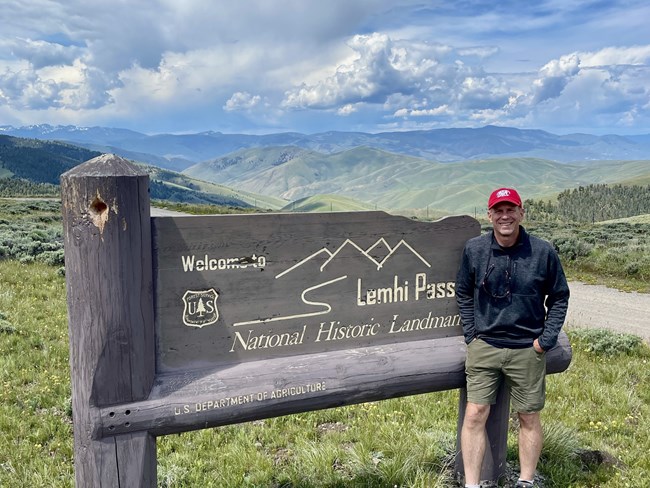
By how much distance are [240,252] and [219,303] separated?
1.20 ft

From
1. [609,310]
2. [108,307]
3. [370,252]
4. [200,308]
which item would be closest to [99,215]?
[108,307]

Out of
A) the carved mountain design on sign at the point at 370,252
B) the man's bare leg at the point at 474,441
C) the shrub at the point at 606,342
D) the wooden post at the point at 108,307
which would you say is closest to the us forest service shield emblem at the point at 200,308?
the wooden post at the point at 108,307

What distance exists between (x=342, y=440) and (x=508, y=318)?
7.65 feet

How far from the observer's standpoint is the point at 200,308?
→ 3.24 m

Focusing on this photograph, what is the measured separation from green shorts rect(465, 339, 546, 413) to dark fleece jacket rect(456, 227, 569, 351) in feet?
0.26

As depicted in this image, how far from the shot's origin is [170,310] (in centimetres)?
316

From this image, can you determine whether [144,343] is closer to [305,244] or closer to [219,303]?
[219,303]

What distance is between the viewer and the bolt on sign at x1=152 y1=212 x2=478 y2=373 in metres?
3.19

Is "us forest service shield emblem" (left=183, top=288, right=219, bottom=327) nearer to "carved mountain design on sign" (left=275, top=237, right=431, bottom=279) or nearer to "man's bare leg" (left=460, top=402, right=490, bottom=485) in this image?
"carved mountain design on sign" (left=275, top=237, right=431, bottom=279)

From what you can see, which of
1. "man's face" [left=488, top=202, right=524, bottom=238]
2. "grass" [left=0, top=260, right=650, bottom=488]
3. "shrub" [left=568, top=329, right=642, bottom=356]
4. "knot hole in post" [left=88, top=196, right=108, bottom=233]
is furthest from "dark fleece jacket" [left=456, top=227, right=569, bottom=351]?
"shrub" [left=568, top=329, right=642, bottom=356]

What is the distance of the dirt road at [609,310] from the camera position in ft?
35.4

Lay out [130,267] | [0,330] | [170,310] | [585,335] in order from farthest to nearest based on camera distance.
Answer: [585,335]
[0,330]
[170,310]
[130,267]

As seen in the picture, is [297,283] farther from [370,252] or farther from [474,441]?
[474,441]

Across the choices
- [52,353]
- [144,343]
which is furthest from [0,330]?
[144,343]
